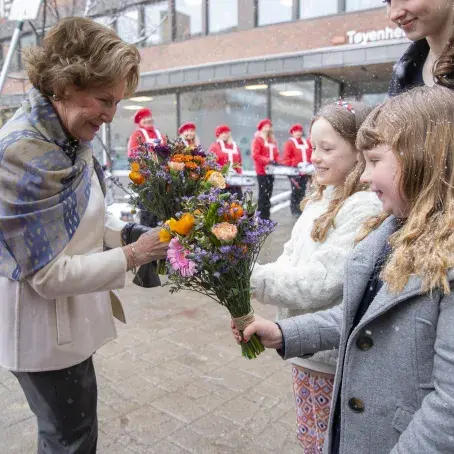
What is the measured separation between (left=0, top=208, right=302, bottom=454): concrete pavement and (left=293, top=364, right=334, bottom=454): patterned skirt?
2.78 ft

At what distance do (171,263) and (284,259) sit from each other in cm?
68

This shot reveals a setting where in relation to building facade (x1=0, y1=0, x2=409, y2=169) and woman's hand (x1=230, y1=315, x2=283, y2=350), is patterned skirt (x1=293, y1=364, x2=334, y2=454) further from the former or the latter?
building facade (x1=0, y1=0, x2=409, y2=169)

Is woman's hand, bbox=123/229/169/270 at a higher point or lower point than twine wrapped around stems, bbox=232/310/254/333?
higher

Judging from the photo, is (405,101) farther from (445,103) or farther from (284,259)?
(284,259)

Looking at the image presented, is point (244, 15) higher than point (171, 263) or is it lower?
higher

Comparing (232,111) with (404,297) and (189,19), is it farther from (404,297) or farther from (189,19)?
(404,297)

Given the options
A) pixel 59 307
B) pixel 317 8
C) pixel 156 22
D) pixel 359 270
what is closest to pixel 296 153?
pixel 156 22

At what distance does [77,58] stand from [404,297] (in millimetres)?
1362

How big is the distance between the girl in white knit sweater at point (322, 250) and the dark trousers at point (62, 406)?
80 centimetres

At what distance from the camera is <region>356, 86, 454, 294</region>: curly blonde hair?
1171 millimetres

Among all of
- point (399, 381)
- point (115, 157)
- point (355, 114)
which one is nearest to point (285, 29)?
point (115, 157)

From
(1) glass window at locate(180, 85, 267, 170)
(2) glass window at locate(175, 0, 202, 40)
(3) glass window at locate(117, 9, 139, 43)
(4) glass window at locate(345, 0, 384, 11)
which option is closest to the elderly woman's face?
(3) glass window at locate(117, 9, 139, 43)

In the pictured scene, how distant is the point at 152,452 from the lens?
2689 mm

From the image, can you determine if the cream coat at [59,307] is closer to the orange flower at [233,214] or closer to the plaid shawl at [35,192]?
the plaid shawl at [35,192]
